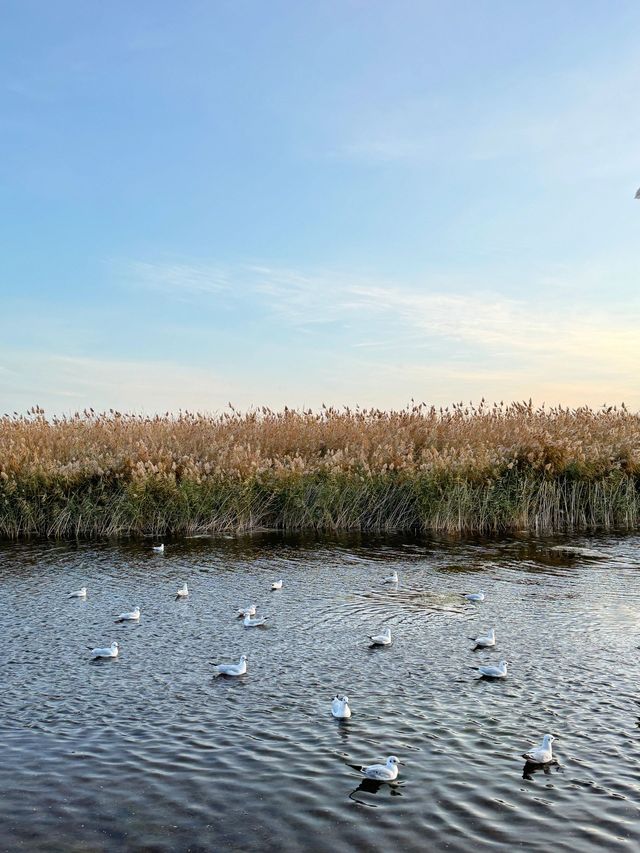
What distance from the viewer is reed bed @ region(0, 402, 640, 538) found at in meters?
20.5

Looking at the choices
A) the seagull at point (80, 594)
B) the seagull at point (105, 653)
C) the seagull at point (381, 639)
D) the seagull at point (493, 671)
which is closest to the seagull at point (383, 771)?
the seagull at point (493, 671)

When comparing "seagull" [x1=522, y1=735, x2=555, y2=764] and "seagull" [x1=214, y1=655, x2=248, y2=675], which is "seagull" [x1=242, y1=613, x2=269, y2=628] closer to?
"seagull" [x1=214, y1=655, x2=248, y2=675]

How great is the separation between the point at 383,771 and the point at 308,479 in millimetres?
15214

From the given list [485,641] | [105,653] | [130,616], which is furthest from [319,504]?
[105,653]

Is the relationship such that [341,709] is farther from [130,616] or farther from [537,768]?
[130,616]

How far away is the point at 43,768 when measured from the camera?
6.93 metres

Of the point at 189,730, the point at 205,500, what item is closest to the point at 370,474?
the point at 205,500

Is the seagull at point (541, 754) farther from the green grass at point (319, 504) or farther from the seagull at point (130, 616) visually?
the green grass at point (319, 504)

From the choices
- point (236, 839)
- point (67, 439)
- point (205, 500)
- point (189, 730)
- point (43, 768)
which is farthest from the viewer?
point (67, 439)

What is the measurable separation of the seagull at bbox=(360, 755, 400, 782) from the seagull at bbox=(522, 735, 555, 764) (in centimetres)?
121

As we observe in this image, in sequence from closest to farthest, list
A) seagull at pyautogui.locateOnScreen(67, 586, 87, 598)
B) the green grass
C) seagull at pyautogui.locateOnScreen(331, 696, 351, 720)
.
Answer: seagull at pyautogui.locateOnScreen(331, 696, 351, 720)
seagull at pyautogui.locateOnScreen(67, 586, 87, 598)
the green grass

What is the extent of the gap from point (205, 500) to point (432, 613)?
367 inches

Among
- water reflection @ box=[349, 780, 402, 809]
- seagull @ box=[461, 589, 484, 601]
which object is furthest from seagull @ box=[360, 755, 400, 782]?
seagull @ box=[461, 589, 484, 601]

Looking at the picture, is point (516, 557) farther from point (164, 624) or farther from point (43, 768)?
point (43, 768)
